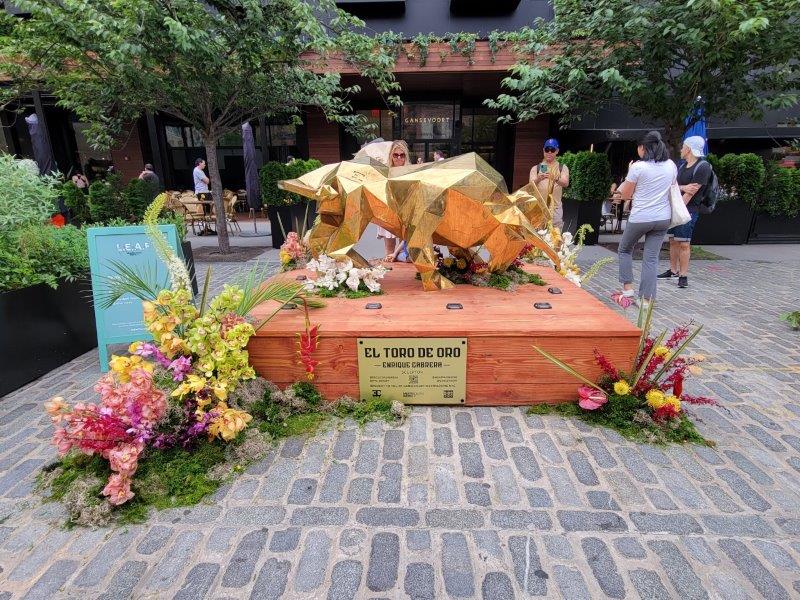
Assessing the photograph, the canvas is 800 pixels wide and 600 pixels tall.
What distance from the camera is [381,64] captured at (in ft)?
28.7

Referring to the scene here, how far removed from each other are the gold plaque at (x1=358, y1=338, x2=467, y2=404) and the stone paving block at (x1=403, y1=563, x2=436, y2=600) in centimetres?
130

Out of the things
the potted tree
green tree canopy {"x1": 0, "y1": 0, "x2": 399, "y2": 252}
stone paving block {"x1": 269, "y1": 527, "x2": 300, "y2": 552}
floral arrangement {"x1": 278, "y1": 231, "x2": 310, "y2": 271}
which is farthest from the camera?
green tree canopy {"x1": 0, "y1": 0, "x2": 399, "y2": 252}

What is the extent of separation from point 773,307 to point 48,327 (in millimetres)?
8094

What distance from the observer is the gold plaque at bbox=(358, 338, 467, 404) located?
2.94 metres

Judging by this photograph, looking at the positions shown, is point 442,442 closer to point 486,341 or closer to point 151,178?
point 486,341

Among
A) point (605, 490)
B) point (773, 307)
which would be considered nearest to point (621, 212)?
point (773, 307)

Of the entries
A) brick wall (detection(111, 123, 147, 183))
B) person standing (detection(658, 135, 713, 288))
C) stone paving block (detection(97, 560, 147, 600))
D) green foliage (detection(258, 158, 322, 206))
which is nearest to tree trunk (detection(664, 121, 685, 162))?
person standing (detection(658, 135, 713, 288))

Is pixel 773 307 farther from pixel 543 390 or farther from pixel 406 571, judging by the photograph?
pixel 406 571

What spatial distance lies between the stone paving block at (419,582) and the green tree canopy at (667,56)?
7.25m

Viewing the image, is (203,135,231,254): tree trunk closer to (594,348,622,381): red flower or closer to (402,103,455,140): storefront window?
(402,103,455,140): storefront window

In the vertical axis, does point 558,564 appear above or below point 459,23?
below

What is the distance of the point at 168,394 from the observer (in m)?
2.81

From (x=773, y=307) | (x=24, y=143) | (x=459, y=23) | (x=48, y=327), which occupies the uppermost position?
(x=459, y=23)

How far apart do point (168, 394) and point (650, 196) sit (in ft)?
16.2
